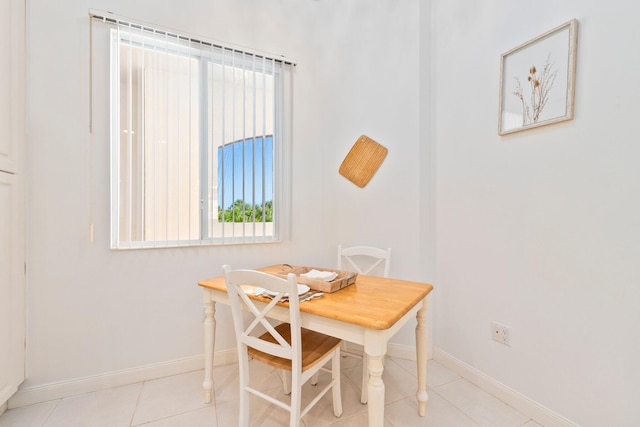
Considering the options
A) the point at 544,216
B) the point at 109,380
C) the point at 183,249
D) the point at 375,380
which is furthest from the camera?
the point at 183,249

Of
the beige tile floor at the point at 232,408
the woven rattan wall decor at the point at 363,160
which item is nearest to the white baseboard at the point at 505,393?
the beige tile floor at the point at 232,408

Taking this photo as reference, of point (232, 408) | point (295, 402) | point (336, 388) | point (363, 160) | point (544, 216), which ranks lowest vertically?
point (232, 408)

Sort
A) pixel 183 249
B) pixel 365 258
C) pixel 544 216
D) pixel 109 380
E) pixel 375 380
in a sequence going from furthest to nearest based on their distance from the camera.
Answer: pixel 365 258, pixel 183 249, pixel 109 380, pixel 544 216, pixel 375 380

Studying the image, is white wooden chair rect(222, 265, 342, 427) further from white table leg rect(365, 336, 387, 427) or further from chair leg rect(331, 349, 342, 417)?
white table leg rect(365, 336, 387, 427)

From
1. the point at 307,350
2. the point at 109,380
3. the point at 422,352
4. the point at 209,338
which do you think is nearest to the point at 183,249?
the point at 209,338

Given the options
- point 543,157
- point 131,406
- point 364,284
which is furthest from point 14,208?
point 543,157

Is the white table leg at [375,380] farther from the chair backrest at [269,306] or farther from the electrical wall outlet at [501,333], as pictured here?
the electrical wall outlet at [501,333]

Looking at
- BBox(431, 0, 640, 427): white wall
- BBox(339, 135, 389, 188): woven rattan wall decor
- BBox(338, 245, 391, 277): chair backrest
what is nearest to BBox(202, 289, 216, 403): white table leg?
BBox(338, 245, 391, 277): chair backrest

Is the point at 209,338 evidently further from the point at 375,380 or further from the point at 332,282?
the point at 375,380

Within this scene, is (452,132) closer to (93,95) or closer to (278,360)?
(278,360)

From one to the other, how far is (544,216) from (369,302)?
106 centimetres

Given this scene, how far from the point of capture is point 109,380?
5.78ft

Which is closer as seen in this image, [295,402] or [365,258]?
[295,402]

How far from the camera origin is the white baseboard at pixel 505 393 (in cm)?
141
